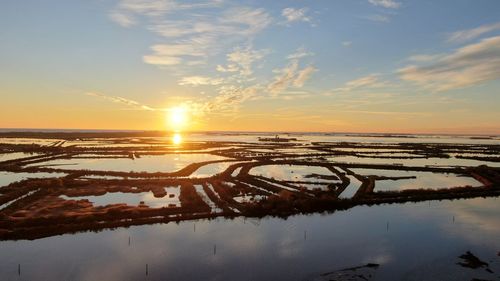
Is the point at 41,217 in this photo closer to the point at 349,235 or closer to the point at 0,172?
the point at 349,235

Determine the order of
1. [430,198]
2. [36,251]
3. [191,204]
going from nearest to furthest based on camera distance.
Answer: [36,251] → [191,204] → [430,198]

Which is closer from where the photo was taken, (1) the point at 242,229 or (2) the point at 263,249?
(2) the point at 263,249

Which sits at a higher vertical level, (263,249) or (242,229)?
(242,229)

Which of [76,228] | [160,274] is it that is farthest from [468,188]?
[76,228]

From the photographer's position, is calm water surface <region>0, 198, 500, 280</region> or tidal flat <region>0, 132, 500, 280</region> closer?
calm water surface <region>0, 198, 500, 280</region>

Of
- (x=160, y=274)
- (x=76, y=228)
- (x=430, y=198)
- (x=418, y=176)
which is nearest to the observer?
(x=160, y=274)

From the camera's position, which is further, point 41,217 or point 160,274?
point 41,217

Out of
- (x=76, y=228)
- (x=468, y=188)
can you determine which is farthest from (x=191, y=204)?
(x=468, y=188)

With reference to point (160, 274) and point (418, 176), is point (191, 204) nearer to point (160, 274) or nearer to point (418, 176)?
point (160, 274)

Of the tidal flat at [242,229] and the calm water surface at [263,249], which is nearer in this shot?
the calm water surface at [263,249]
